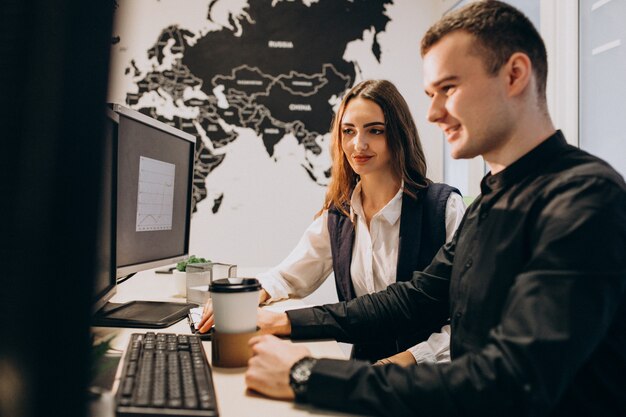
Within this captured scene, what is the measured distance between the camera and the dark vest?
159 cm

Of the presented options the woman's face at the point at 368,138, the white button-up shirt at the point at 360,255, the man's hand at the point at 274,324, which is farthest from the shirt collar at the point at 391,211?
the man's hand at the point at 274,324

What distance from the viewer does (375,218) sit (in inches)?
67.2

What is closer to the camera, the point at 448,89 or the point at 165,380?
the point at 165,380

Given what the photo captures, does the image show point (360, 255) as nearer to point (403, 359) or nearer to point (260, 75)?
point (403, 359)

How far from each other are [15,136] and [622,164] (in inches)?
68.6

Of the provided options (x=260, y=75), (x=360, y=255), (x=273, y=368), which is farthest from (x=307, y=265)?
(x=260, y=75)

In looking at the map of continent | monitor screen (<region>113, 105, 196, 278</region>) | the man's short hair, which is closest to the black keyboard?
monitor screen (<region>113, 105, 196, 278</region>)

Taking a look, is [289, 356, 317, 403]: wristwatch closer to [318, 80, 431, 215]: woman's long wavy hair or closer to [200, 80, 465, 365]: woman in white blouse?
[200, 80, 465, 365]: woman in white blouse

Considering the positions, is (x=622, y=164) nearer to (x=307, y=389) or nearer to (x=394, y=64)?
(x=307, y=389)

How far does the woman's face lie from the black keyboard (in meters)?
0.98

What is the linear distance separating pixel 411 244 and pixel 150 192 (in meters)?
0.82

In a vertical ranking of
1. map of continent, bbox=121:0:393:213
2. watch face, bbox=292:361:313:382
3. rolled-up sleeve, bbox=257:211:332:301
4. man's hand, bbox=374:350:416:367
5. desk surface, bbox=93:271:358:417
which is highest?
map of continent, bbox=121:0:393:213

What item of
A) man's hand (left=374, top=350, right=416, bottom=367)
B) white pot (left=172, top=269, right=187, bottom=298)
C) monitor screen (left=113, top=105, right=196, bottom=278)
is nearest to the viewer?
monitor screen (left=113, top=105, right=196, bottom=278)

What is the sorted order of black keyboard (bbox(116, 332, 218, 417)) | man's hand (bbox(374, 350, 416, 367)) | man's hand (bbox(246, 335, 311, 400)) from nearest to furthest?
1. black keyboard (bbox(116, 332, 218, 417))
2. man's hand (bbox(246, 335, 311, 400))
3. man's hand (bbox(374, 350, 416, 367))
